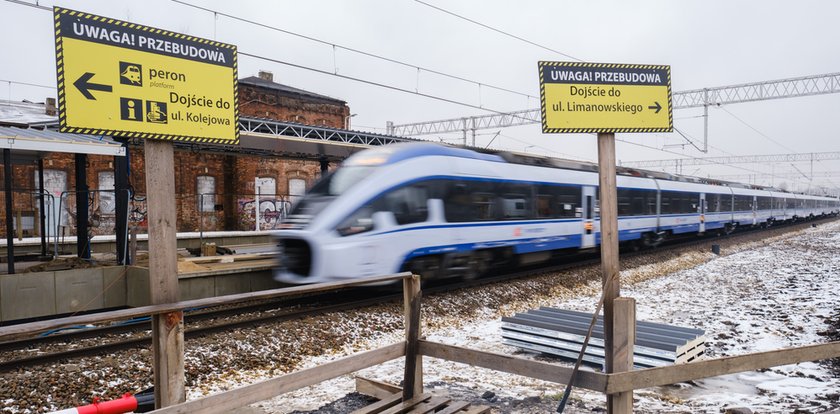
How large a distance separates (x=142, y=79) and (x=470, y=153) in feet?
29.7

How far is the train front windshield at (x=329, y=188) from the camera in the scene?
966 centimetres

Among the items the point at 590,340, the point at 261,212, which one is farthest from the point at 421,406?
the point at 261,212

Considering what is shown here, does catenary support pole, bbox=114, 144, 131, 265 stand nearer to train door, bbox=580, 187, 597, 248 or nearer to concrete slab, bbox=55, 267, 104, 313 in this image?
concrete slab, bbox=55, 267, 104, 313

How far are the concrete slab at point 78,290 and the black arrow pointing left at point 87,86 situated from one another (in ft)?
28.4

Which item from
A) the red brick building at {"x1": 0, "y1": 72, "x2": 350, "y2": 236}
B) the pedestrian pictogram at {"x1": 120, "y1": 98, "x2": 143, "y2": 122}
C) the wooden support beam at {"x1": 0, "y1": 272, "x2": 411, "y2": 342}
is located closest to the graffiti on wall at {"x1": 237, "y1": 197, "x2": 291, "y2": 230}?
the red brick building at {"x1": 0, "y1": 72, "x2": 350, "y2": 236}

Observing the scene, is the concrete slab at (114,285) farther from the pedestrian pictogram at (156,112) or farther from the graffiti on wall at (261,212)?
the graffiti on wall at (261,212)

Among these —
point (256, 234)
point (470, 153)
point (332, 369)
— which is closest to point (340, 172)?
point (470, 153)

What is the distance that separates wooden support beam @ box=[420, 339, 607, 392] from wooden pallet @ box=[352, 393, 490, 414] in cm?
43

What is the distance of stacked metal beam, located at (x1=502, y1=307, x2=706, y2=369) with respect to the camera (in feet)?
20.3

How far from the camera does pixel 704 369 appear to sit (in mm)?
4113

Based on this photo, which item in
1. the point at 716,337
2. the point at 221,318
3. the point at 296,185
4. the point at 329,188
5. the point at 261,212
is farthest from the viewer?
the point at 296,185

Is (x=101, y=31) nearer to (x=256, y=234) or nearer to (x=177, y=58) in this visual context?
(x=177, y=58)

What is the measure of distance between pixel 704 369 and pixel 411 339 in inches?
92.5

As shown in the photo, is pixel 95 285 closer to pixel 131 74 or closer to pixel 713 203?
pixel 131 74
